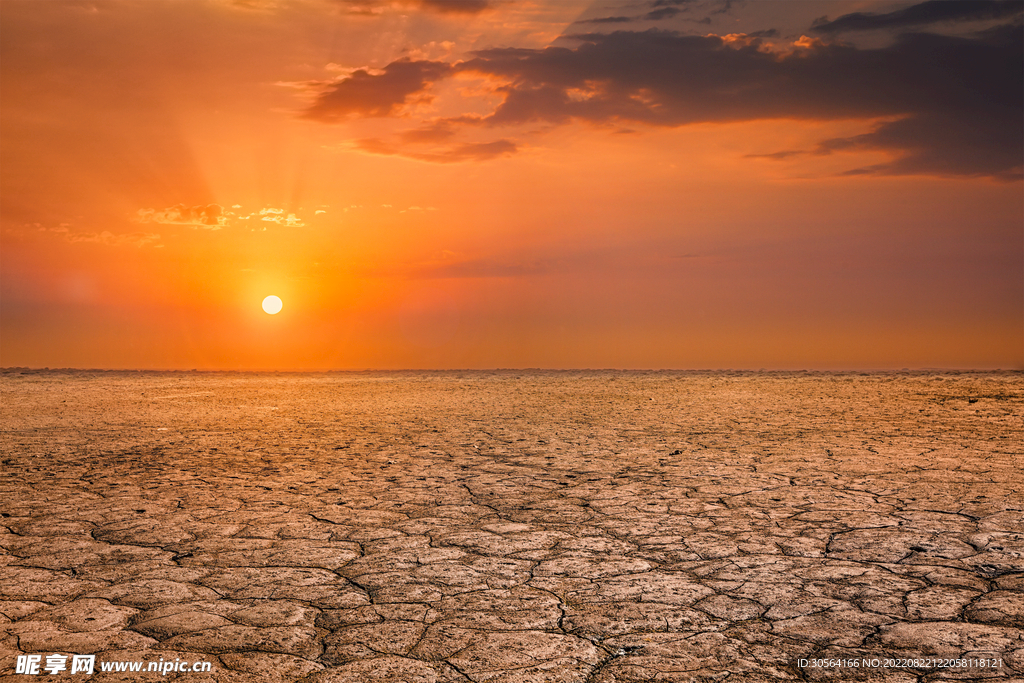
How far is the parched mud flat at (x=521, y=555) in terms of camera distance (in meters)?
2.74

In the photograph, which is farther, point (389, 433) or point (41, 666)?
point (389, 433)

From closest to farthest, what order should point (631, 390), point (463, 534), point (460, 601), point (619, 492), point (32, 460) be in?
1. point (460, 601)
2. point (463, 534)
3. point (619, 492)
4. point (32, 460)
5. point (631, 390)

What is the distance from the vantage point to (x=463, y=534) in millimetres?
4328

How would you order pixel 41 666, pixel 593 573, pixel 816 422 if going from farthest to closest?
1. pixel 816 422
2. pixel 593 573
3. pixel 41 666

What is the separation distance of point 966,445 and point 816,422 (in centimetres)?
243

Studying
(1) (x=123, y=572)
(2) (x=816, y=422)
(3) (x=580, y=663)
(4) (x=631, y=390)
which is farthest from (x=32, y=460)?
(4) (x=631, y=390)

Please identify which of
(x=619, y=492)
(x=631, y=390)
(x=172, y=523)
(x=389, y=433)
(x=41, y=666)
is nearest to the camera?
(x=41, y=666)

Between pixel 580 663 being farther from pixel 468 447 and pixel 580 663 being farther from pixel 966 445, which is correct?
pixel 966 445

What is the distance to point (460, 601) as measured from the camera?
3264 mm

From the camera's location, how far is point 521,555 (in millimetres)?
3920

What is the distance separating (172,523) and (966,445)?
764 centimetres

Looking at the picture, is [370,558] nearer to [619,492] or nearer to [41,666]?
[41,666]

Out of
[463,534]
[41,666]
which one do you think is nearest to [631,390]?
[463,534]

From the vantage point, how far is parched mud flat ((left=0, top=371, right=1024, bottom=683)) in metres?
2.74
